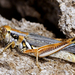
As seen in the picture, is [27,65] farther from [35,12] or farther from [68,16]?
[35,12]

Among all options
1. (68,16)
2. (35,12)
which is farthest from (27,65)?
(35,12)

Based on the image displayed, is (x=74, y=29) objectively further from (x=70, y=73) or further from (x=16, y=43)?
(x=16, y=43)

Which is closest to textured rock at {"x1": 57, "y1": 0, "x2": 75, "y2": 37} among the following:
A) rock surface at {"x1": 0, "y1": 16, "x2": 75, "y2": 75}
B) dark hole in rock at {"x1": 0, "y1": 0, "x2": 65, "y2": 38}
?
dark hole in rock at {"x1": 0, "y1": 0, "x2": 65, "y2": 38}

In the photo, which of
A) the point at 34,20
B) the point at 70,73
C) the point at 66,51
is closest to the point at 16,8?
the point at 34,20

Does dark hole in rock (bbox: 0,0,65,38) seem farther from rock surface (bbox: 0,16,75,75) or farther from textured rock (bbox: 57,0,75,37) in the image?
rock surface (bbox: 0,16,75,75)

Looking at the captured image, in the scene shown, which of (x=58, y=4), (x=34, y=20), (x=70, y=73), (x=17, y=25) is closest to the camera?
(x=70, y=73)

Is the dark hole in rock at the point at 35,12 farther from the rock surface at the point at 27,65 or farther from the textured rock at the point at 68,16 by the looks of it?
the rock surface at the point at 27,65

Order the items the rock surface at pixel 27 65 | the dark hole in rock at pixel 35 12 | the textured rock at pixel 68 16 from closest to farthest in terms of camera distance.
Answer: the rock surface at pixel 27 65 < the textured rock at pixel 68 16 < the dark hole in rock at pixel 35 12

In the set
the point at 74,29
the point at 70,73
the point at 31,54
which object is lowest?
the point at 70,73

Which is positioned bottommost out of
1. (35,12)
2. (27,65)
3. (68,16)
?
(27,65)

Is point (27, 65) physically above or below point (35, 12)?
below

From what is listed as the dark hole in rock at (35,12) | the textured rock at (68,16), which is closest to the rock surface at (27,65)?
the textured rock at (68,16)
